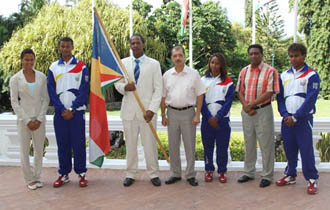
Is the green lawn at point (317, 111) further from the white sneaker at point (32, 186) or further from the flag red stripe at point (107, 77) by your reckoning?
the white sneaker at point (32, 186)

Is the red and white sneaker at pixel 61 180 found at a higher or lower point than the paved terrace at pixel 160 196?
higher

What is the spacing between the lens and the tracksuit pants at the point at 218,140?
14.0 feet

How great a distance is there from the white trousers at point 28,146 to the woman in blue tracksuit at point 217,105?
2.01 metres

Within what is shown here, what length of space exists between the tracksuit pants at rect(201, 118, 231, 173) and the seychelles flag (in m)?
1.25

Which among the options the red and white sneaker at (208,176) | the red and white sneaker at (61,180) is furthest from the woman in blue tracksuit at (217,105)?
the red and white sneaker at (61,180)

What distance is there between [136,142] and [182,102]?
2.57ft

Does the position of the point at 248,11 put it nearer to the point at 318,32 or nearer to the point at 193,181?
the point at 318,32

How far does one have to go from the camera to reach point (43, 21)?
17344 mm

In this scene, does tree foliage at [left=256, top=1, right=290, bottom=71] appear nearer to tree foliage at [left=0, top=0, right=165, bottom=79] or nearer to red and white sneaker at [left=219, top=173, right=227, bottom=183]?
tree foliage at [left=0, top=0, right=165, bottom=79]

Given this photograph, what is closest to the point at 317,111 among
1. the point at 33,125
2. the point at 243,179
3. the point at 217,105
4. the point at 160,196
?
the point at 243,179

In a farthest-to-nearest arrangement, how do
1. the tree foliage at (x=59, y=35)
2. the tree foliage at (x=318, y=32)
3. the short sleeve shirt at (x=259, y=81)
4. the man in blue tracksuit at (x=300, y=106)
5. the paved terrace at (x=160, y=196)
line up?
the tree foliage at (x=318, y=32)
the tree foliage at (x=59, y=35)
the short sleeve shirt at (x=259, y=81)
the man in blue tracksuit at (x=300, y=106)
the paved terrace at (x=160, y=196)

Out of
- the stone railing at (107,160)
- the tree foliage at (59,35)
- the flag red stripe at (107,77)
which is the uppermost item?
the tree foliage at (59,35)

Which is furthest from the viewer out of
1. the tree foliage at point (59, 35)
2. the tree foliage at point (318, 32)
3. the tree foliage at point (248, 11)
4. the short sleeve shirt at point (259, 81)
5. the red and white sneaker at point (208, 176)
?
the tree foliage at point (248, 11)

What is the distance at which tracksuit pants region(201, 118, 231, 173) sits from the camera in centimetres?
425
